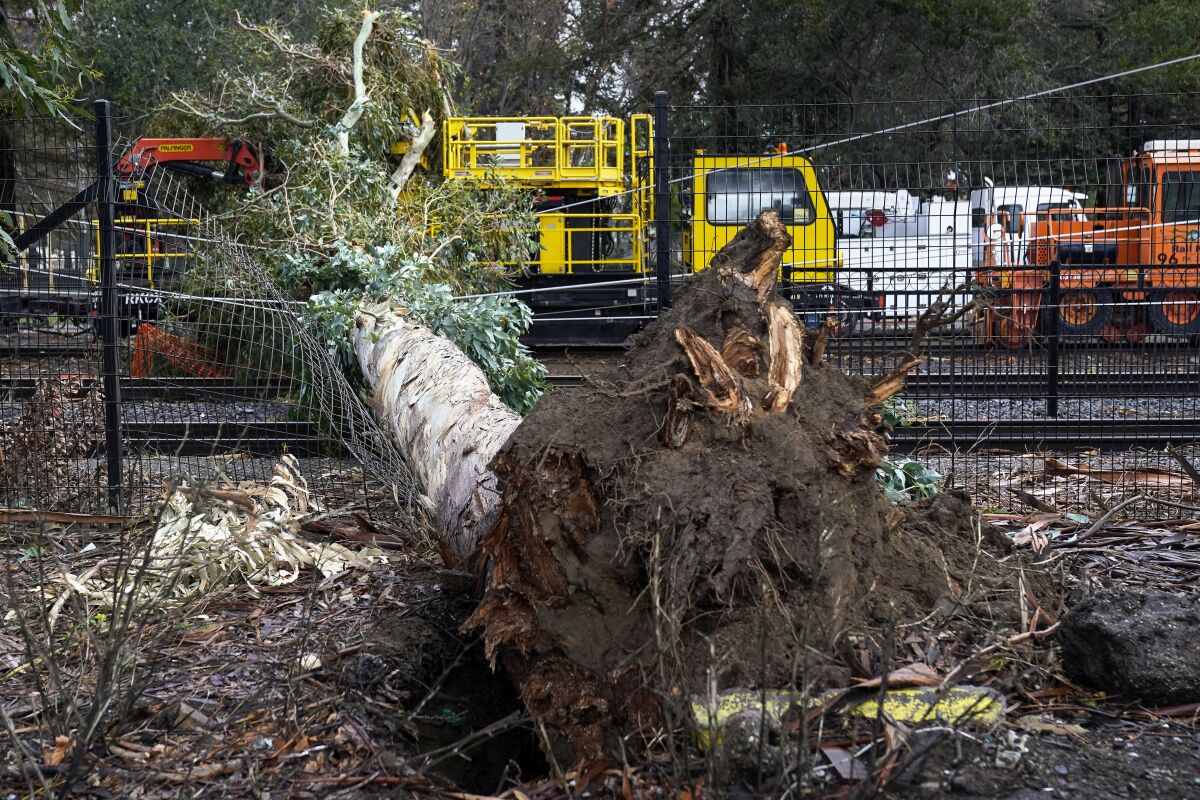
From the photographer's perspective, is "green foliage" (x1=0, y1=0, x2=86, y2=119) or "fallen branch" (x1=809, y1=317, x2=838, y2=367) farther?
"green foliage" (x1=0, y1=0, x2=86, y2=119)

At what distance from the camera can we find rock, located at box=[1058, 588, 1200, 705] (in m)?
3.31

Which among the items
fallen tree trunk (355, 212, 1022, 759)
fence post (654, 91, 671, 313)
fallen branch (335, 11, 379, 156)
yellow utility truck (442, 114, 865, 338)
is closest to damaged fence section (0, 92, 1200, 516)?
fence post (654, 91, 671, 313)

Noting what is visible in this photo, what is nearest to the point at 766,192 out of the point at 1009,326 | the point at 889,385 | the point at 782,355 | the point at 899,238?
the point at 899,238

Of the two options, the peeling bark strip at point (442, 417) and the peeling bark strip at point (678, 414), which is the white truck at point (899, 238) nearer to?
the peeling bark strip at point (442, 417)

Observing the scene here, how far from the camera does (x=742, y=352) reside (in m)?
3.77

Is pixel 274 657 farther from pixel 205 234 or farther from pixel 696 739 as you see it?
pixel 205 234

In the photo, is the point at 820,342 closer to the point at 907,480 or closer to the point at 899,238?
the point at 907,480

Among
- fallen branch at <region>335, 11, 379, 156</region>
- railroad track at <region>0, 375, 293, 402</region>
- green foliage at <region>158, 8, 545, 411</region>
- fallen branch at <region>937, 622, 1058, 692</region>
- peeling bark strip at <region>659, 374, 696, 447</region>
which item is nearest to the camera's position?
fallen branch at <region>937, 622, 1058, 692</region>

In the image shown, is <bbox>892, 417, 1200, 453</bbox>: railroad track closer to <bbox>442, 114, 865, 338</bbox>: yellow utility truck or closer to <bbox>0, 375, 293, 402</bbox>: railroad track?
<bbox>0, 375, 293, 402</bbox>: railroad track

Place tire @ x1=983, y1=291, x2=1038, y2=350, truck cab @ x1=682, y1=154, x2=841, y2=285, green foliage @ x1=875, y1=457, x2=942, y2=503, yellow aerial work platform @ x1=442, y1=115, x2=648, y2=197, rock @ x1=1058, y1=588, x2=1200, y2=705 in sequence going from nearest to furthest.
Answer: rock @ x1=1058, y1=588, x2=1200, y2=705 < green foliage @ x1=875, y1=457, x2=942, y2=503 < tire @ x1=983, y1=291, x2=1038, y2=350 < truck cab @ x1=682, y1=154, x2=841, y2=285 < yellow aerial work platform @ x1=442, y1=115, x2=648, y2=197

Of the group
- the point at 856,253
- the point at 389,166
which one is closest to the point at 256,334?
the point at 389,166

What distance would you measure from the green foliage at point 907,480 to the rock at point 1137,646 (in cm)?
202

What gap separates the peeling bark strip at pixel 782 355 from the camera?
364 centimetres

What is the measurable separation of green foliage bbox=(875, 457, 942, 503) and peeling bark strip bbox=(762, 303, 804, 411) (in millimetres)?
1807
